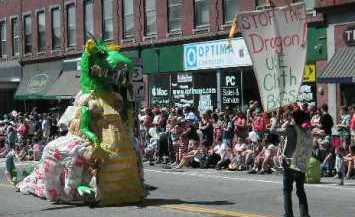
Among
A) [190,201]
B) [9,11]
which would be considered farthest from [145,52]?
[190,201]

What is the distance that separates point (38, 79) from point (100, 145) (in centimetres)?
2877

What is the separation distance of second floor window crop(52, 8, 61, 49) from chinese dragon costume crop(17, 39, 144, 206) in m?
26.7

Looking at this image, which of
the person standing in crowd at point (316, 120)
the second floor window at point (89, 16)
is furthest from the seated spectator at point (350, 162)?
the second floor window at point (89, 16)

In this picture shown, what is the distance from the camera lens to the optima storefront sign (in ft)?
87.5

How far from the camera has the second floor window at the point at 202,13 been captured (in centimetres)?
2888

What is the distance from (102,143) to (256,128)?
8846mm

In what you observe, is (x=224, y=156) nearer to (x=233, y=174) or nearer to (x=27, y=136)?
(x=233, y=174)

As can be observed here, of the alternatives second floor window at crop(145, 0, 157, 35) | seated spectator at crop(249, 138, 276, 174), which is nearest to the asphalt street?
seated spectator at crop(249, 138, 276, 174)

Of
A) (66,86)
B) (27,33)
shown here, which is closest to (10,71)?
(27,33)

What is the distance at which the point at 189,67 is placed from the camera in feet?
96.8

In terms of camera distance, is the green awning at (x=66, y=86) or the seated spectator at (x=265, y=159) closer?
the seated spectator at (x=265, y=159)

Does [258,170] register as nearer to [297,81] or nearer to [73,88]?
[297,81]

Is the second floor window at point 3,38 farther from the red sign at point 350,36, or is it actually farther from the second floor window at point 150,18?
the red sign at point 350,36

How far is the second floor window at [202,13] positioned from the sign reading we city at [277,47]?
61.2 feet
